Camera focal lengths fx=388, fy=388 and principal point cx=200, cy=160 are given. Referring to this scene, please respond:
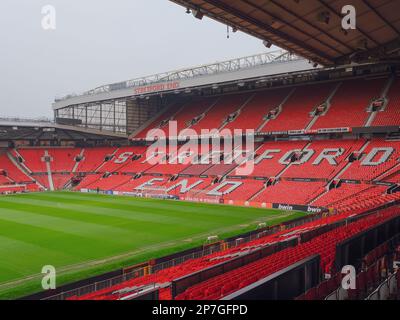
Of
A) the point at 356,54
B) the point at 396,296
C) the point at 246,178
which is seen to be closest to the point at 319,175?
the point at 246,178

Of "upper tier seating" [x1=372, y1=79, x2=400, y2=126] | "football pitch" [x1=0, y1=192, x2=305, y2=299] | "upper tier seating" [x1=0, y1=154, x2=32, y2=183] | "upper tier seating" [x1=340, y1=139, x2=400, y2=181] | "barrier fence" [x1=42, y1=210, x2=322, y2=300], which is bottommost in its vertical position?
"football pitch" [x1=0, y1=192, x2=305, y2=299]

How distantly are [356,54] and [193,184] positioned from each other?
30.3 metres

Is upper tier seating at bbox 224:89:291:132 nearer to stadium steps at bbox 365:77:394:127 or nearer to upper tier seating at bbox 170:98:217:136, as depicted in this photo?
upper tier seating at bbox 170:98:217:136

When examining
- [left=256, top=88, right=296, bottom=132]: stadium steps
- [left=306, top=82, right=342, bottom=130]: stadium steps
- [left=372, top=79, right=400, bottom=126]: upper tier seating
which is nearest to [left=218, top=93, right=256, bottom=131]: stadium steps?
[left=256, top=88, right=296, bottom=132]: stadium steps

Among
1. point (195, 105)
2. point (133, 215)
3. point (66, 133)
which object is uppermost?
point (195, 105)

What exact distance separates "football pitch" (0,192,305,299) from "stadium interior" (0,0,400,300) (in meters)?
2.73

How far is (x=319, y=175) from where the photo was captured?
1513 inches

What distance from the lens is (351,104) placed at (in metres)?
44.3

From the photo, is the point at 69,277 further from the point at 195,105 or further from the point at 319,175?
the point at 195,105

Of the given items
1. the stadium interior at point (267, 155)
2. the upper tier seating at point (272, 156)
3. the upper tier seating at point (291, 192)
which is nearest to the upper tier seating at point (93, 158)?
the stadium interior at point (267, 155)

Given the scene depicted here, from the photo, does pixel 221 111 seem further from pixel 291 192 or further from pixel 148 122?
pixel 291 192

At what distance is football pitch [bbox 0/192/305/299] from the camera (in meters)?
18.9

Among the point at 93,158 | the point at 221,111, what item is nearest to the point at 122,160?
the point at 93,158

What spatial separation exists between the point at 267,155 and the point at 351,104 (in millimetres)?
11086
